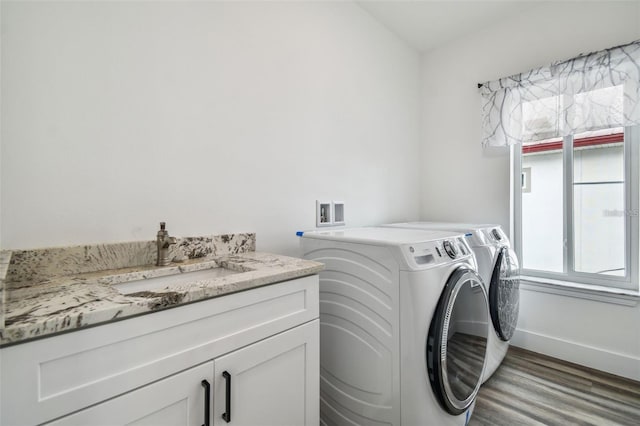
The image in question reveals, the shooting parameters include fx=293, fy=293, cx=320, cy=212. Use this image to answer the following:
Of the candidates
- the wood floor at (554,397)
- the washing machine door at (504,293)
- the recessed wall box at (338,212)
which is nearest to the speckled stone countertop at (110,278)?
the recessed wall box at (338,212)

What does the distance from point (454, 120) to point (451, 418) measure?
2.41 meters

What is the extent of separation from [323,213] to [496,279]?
1174 millimetres

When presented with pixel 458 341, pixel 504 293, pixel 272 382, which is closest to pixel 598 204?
pixel 504 293

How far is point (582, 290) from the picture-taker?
2.10m

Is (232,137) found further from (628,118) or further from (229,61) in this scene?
(628,118)

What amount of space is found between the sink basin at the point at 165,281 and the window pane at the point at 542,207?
247 centimetres

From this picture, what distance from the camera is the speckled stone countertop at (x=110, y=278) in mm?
642

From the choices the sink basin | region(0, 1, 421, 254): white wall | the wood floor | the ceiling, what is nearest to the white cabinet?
the sink basin

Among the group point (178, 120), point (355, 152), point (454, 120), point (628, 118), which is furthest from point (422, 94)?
point (178, 120)

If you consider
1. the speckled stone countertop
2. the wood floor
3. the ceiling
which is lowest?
the wood floor

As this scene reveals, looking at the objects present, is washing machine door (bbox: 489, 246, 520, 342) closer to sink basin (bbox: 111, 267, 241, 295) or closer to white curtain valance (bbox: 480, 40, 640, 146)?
white curtain valance (bbox: 480, 40, 640, 146)

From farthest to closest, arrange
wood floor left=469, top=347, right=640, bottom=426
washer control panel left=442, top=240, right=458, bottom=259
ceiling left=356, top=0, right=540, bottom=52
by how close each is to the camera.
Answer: ceiling left=356, top=0, right=540, bottom=52 < wood floor left=469, top=347, right=640, bottom=426 < washer control panel left=442, top=240, right=458, bottom=259

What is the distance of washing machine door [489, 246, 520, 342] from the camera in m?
1.84

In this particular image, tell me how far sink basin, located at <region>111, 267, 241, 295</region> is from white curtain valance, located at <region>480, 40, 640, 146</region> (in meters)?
2.40
